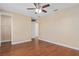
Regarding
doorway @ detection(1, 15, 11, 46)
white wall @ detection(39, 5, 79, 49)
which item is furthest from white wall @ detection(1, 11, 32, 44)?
white wall @ detection(39, 5, 79, 49)

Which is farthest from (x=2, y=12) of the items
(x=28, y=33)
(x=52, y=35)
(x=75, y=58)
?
(x=75, y=58)

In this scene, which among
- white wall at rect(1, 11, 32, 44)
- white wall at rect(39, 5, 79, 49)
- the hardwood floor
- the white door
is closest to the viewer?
the hardwood floor

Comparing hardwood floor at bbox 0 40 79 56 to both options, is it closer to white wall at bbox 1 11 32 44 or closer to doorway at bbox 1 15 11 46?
white wall at bbox 1 11 32 44

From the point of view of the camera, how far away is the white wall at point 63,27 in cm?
397

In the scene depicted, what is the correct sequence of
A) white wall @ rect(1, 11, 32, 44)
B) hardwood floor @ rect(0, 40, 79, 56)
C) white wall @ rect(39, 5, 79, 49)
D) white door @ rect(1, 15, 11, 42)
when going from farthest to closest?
1. white door @ rect(1, 15, 11, 42)
2. white wall @ rect(1, 11, 32, 44)
3. white wall @ rect(39, 5, 79, 49)
4. hardwood floor @ rect(0, 40, 79, 56)

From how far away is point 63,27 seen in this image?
15.0 ft

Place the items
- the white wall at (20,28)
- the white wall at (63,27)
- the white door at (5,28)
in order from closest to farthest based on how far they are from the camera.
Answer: the white wall at (63,27)
the white wall at (20,28)
the white door at (5,28)

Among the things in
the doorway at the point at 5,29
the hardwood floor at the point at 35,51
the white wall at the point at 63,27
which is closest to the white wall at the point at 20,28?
the doorway at the point at 5,29

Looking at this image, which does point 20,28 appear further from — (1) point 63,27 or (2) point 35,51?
(1) point 63,27

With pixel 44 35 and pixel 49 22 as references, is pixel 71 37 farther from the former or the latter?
pixel 44 35

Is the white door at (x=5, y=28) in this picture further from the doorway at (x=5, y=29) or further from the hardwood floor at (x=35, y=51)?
the hardwood floor at (x=35, y=51)

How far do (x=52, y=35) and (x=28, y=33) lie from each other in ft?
6.00

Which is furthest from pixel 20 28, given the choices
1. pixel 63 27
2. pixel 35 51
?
pixel 63 27

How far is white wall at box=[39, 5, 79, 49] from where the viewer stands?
3.97m
